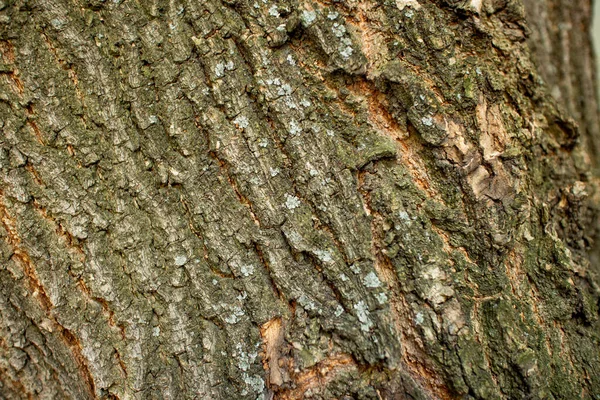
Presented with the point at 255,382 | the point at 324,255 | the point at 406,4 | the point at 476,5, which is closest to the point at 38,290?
the point at 255,382

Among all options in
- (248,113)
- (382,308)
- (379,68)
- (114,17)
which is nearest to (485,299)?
(382,308)

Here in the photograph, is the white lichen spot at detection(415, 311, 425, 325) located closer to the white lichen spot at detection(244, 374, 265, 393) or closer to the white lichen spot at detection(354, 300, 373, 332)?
the white lichen spot at detection(354, 300, 373, 332)

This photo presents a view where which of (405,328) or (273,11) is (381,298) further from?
(273,11)

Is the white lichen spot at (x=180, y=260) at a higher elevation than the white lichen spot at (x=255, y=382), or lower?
higher

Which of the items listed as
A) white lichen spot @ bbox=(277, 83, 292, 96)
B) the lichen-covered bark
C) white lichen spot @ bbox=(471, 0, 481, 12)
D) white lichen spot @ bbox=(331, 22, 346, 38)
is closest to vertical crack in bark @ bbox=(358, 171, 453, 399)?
the lichen-covered bark

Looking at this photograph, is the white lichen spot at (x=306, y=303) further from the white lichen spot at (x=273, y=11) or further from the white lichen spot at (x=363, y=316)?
the white lichen spot at (x=273, y=11)

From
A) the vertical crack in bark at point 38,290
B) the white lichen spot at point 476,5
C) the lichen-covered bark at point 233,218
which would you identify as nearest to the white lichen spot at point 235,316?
the lichen-covered bark at point 233,218

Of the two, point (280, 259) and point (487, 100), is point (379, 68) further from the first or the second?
point (280, 259)
